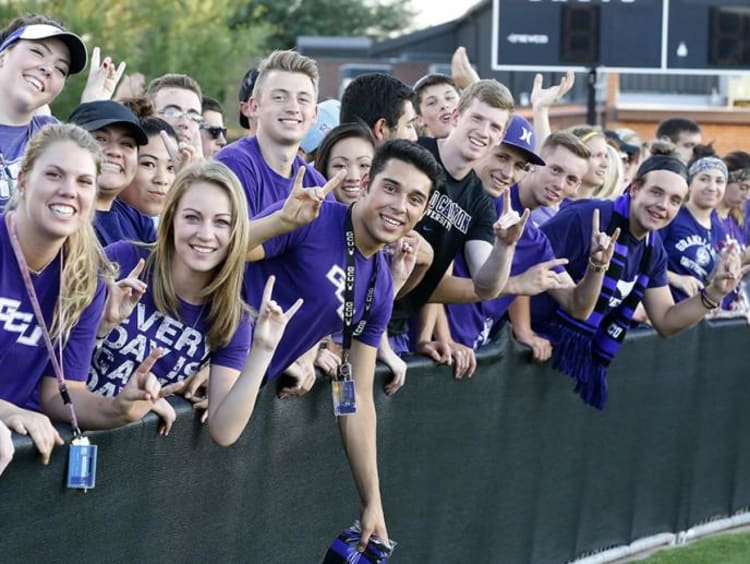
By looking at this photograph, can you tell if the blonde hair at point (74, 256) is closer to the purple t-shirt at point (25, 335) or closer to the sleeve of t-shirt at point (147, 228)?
the purple t-shirt at point (25, 335)

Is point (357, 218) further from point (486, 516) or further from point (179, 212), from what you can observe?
point (486, 516)

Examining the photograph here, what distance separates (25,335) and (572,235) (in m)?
3.91

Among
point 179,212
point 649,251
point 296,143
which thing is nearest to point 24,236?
point 179,212

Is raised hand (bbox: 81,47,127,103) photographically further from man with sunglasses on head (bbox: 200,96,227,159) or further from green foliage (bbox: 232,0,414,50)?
green foliage (bbox: 232,0,414,50)

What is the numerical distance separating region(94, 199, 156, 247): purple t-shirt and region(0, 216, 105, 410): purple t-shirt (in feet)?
3.58

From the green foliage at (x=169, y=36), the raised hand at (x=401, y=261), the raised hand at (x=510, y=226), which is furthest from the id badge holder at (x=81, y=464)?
the green foliage at (x=169, y=36)

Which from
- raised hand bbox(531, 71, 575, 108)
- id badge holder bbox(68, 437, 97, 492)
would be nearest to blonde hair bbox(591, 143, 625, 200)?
raised hand bbox(531, 71, 575, 108)

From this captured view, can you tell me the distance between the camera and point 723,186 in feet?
31.2

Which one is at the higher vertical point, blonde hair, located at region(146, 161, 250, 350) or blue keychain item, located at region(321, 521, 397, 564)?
blonde hair, located at region(146, 161, 250, 350)

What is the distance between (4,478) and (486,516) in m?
3.46

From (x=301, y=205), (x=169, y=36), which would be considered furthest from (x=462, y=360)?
(x=169, y=36)

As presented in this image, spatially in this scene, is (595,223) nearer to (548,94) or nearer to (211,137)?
(548,94)

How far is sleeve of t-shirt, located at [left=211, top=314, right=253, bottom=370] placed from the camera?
16.6ft

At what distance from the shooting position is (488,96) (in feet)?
22.9
